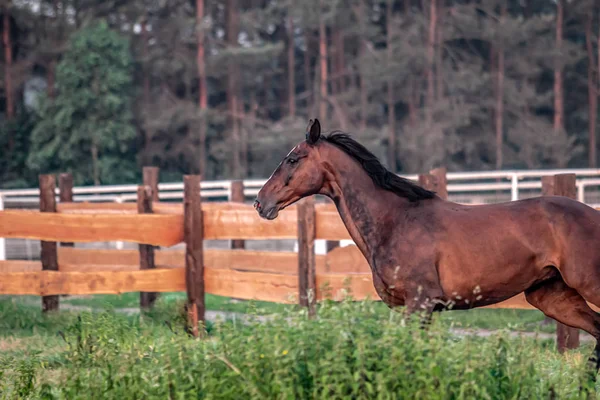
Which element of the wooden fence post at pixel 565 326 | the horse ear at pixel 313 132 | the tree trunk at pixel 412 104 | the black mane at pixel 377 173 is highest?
the tree trunk at pixel 412 104

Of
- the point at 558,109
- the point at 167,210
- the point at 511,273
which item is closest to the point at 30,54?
the point at 558,109

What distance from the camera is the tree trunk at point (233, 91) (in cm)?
3259

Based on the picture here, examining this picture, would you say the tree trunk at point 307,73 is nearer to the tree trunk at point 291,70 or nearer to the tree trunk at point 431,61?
the tree trunk at point 291,70

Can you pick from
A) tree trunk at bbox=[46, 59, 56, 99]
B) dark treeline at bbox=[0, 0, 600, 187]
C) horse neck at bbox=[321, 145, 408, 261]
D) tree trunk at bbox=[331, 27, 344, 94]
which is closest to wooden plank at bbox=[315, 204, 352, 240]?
horse neck at bbox=[321, 145, 408, 261]

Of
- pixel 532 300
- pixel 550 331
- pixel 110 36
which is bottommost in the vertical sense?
pixel 550 331

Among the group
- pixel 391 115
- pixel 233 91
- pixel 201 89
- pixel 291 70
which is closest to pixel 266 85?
pixel 291 70

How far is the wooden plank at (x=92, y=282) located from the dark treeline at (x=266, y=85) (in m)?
22.2

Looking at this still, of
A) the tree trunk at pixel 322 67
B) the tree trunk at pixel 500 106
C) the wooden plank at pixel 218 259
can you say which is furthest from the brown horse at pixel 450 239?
the tree trunk at pixel 500 106

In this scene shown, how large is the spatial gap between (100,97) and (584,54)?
1814 cm

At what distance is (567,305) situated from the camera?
6.05 metres

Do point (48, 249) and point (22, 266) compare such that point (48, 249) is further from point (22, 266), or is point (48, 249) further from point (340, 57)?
point (340, 57)

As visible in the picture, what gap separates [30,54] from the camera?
3319cm

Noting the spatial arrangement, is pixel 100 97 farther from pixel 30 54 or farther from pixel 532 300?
pixel 532 300

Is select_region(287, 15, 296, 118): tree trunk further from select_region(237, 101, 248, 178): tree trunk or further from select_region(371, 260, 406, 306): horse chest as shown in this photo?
select_region(371, 260, 406, 306): horse chest
